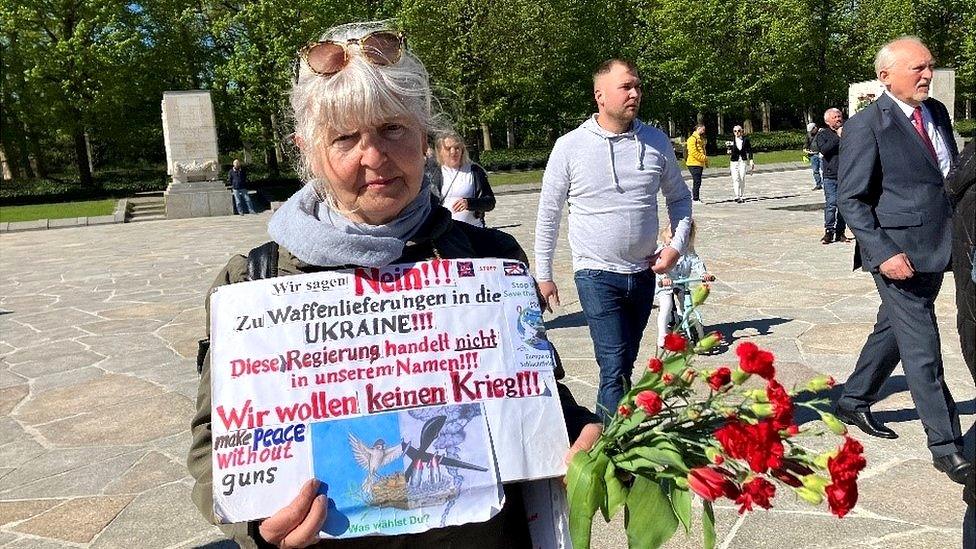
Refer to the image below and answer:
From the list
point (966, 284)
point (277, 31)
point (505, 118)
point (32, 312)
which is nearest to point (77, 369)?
point (32, 312)

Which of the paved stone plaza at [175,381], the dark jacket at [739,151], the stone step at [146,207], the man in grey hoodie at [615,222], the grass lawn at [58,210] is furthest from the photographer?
the stone step at [146,207]

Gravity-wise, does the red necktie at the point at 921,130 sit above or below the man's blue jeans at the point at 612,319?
above

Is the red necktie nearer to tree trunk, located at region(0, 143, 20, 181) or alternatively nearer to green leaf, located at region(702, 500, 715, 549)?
green leaf, located at region(702, 500, 715, 549)

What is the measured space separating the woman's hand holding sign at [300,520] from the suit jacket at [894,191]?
3.36 meters

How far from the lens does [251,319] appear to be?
5.44 ft

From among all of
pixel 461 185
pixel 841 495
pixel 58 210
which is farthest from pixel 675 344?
pixel 58 210

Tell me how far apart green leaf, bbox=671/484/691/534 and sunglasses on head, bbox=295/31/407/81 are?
3.30ft

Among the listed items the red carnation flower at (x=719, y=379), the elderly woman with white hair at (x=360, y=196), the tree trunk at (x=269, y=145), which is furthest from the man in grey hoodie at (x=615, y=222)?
the tree trunk at (x=269, y=145)

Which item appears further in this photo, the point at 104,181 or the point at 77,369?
the point at 104,181

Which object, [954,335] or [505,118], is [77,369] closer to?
[954,335]

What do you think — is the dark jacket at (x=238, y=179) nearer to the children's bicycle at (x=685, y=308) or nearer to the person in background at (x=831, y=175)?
the person in background at (x=831, y=175)

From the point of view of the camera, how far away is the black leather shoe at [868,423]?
4.66 metres

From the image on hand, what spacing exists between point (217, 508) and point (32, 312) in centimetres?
1002

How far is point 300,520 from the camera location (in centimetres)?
153
